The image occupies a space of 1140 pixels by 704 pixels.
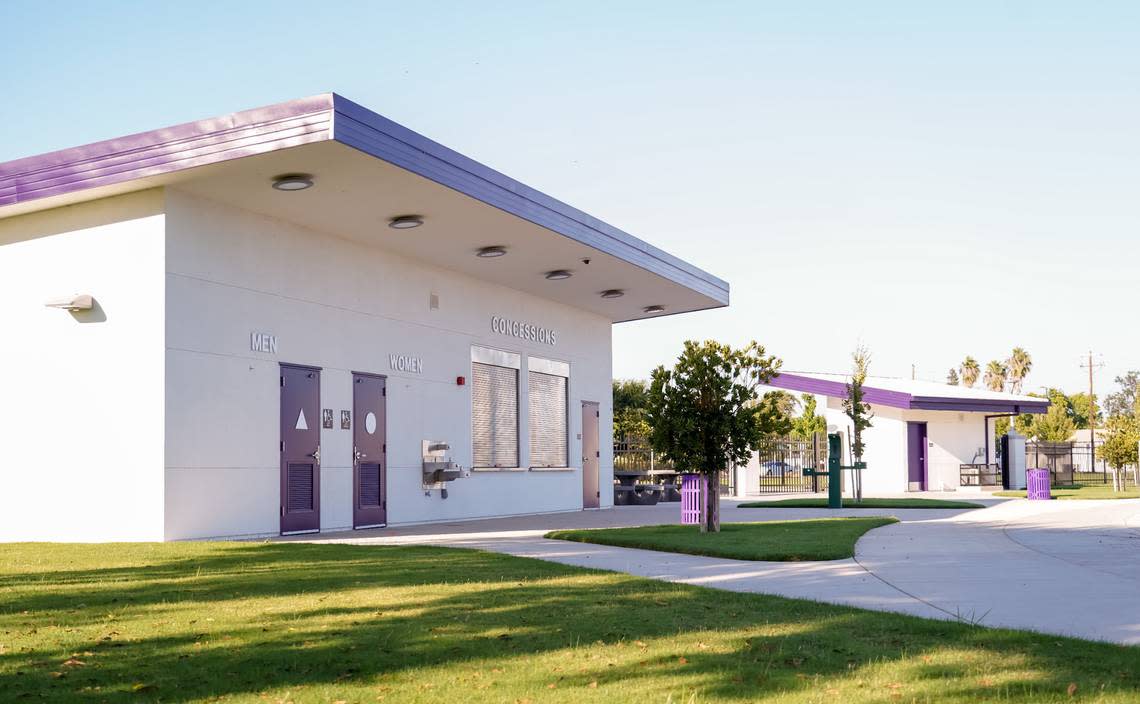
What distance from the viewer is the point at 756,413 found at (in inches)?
588

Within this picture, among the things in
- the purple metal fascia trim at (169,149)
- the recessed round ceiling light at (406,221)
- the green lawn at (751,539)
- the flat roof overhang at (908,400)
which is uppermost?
the purple metal fascia trim at (169,149)

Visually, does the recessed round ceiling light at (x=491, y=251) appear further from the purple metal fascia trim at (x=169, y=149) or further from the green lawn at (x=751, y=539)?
the purple metal fascia trim at (x=169, y=149)

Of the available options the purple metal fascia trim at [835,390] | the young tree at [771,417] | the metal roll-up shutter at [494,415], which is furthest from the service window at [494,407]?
the purple metal fascia trim at [835,390]

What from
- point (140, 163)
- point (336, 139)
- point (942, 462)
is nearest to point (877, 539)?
point (336, 139)

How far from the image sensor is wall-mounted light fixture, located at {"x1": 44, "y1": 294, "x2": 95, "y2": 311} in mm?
14383

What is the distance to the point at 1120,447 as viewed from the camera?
116ft

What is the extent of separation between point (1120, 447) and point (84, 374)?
3206 cm

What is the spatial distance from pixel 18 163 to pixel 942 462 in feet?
105

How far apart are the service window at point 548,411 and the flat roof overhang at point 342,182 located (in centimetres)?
421

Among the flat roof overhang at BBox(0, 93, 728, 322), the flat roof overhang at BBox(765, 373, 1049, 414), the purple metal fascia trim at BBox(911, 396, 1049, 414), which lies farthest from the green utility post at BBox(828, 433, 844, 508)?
the purple metal fascia trim at BBox(911, 396, 1049, 414)

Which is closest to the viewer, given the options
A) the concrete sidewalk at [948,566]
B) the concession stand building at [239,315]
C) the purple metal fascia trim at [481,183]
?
the concrete sidewalk at [948,566]

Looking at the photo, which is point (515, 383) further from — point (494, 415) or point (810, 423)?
point (810, 423)

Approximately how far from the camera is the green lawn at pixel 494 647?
5273mm

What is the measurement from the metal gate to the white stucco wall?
26.4 m
